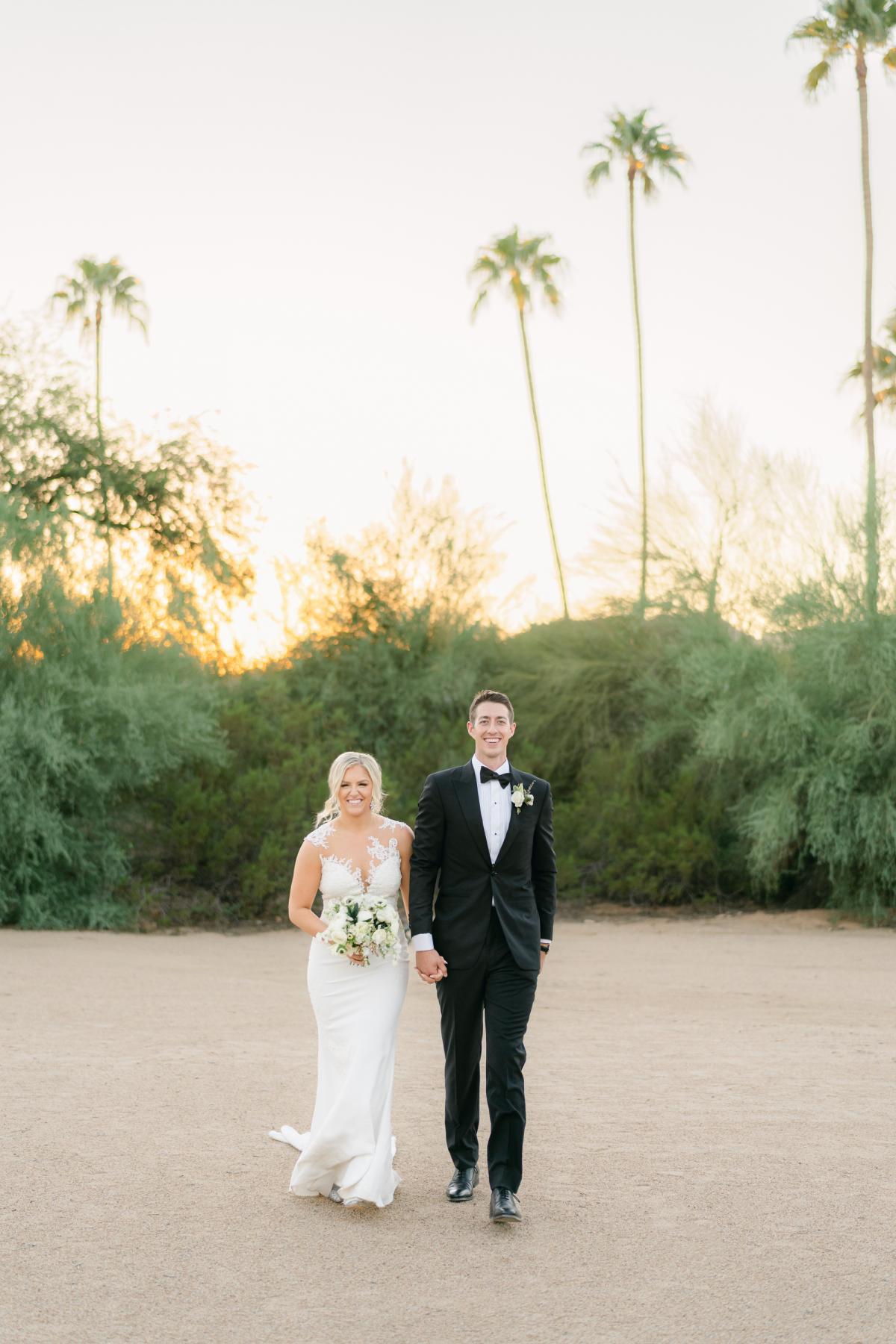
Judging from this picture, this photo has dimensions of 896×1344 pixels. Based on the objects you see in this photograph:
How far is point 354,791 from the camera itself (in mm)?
6543

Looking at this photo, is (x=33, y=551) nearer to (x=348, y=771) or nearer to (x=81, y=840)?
(x=81, y=840)

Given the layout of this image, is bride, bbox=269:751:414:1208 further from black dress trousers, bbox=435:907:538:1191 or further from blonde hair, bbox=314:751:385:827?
black dress trousers, bbox=435:907:538:1191

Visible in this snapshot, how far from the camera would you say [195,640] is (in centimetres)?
2406

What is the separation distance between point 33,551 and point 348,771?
49.5ft

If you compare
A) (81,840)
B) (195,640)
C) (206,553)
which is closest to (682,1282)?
(81,840)

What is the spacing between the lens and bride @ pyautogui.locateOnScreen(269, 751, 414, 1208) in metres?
6.23

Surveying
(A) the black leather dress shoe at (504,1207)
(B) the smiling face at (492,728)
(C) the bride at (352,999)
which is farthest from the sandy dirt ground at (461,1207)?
(B) the smiling face at (492,728)

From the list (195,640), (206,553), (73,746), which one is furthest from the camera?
(206,553)

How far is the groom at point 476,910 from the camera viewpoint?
6.18 metres

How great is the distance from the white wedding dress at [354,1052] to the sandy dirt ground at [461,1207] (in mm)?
139

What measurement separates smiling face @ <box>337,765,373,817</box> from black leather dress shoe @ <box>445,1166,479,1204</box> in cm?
167

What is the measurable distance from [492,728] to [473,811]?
380 millimetres

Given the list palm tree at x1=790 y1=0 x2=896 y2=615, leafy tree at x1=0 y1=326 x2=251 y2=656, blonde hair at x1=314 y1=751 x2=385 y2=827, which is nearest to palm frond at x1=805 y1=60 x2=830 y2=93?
palm tree at x1=790 y1=0 x2=896 y2=615

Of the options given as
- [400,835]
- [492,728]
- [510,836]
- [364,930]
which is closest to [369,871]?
[400,835]
